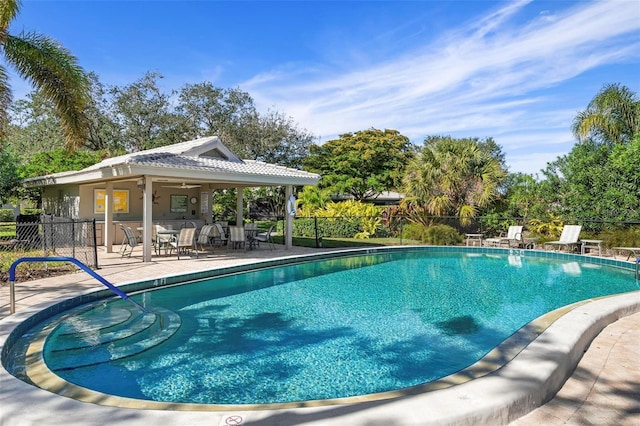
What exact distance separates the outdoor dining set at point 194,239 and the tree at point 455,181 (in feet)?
28.4

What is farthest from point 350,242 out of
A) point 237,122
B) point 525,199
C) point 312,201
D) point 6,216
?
point 6,216

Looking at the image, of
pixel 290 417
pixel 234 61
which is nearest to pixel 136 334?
pixel 290 417

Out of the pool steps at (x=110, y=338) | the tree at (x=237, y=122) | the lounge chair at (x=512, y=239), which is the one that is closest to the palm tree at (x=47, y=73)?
the pool steps at (x=110, y=338)

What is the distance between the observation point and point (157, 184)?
59.7 feet

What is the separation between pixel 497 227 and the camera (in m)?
20.5

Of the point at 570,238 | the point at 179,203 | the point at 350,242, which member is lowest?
the point at 350,242

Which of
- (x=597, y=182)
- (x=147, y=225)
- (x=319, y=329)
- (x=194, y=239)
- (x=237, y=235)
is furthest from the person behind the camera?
(x=597, y=182)

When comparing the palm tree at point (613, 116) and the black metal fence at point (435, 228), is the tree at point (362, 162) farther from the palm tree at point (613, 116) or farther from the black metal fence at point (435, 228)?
the palm tree at point (613, 116)

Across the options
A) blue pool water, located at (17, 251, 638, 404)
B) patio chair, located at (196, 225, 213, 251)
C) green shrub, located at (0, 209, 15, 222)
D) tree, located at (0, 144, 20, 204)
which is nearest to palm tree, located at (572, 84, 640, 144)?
blue pool water, located at (17, 251, 638, 404)

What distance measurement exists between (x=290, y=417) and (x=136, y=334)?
4078 millimetres

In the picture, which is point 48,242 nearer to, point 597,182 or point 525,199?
point 525,199

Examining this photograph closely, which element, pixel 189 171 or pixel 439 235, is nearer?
pixel 189 171

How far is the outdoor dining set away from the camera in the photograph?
508 inches

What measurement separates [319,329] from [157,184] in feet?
46.2
